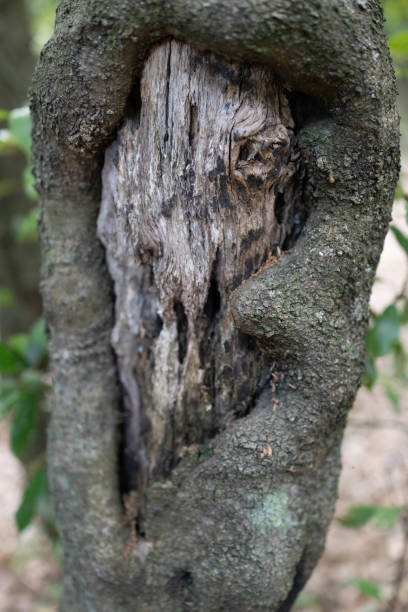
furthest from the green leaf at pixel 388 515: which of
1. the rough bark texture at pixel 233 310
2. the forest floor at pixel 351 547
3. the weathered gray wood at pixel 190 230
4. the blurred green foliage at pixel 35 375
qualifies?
the weathered gray wood at pixel 190 230

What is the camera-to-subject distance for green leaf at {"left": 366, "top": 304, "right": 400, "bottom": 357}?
134 cm

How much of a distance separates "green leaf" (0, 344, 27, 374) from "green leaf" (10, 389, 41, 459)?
0.11m

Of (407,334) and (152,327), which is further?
(407,334)

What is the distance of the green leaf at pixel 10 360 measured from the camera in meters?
1.72

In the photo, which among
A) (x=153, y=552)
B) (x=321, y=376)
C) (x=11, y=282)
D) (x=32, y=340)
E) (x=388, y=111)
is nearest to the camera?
(x=388, y=111)

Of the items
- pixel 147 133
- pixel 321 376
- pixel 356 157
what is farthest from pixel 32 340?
pixel 356 157

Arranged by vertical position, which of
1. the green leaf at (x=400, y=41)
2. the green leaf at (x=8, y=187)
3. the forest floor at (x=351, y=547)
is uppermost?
the green leaf at (x=400, y=41)

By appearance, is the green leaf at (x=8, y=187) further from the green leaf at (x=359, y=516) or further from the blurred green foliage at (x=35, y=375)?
the green leaf at (x=359, y=516)

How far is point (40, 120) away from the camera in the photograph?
3.28ft

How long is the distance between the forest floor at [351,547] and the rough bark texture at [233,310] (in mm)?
1048

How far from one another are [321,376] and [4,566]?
272 centimetres

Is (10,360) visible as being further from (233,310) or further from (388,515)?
(388,515)

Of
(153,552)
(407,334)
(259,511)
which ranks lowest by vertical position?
(407,334)

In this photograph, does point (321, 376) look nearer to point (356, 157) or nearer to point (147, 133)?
point (356, 157)
